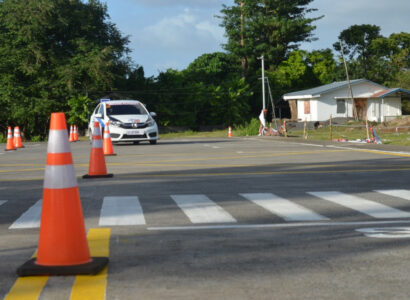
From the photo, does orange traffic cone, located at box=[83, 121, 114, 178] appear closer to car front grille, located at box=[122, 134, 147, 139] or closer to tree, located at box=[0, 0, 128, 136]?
car front grille, located at box=[122, 134, 147, 139]

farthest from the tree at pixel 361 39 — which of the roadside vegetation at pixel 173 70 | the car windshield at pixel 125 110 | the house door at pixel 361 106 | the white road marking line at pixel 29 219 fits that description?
the white road marking line at pixel 29 219

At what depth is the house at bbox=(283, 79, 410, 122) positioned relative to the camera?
69.7 m

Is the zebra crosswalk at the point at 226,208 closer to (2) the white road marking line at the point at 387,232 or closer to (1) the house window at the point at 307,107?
(2) the white road marking line at the point at 387,232

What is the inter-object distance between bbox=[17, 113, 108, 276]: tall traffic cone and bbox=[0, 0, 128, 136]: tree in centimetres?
A: 5434

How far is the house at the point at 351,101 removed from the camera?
6969 centimetres

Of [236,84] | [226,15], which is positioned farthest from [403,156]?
[226,15]

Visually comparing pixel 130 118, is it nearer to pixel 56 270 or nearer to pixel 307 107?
pixel 56 270

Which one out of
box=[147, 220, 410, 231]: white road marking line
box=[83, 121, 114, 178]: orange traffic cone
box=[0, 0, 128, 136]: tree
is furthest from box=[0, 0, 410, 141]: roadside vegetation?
box=[147, 220, 410, 231]: white road marking line

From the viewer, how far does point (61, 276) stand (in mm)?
5266

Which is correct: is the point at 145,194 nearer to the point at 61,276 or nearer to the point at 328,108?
the point at 61,276

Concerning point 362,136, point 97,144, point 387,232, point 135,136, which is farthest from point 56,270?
point 362,136

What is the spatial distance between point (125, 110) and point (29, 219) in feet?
71.4

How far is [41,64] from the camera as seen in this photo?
6150 cm

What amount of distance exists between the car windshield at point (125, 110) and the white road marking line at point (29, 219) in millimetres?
20394
